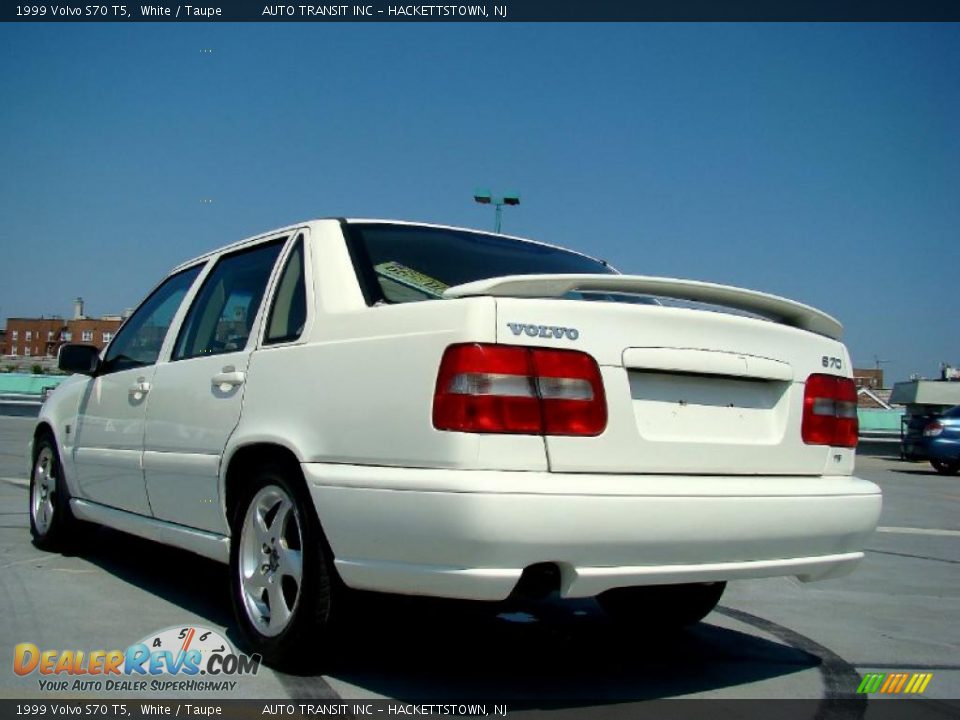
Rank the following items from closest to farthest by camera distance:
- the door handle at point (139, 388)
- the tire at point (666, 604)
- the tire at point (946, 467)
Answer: the tire at point (666, 604) → the door handle at point (139, 388) → the tire at point (946, 467)

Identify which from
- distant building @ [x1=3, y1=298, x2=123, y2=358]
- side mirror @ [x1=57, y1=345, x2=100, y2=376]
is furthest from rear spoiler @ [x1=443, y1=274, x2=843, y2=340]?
distant building @ [x1=3, y1=298, x2=123, y2=358]

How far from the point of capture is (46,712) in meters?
3.11

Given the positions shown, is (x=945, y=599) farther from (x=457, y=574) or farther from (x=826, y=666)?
(x=457, y=574)

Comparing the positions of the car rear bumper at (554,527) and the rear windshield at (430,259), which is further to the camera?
the rear windshield at (430,259)

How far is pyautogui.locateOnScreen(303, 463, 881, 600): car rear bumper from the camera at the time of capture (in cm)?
284

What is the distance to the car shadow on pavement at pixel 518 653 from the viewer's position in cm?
342

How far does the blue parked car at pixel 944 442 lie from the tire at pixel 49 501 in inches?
624

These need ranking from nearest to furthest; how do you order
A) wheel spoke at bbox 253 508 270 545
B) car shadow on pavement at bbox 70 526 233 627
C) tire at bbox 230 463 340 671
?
tire at bbox 230 463 340 671 → wheel spoke at bbox 253 508 270 545 → car shadow on pavement at bbox 70 526 233 627

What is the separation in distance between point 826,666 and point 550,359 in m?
1.90

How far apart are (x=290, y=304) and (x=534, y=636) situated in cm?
177

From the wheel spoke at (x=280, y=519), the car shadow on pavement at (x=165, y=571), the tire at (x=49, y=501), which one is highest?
the wheel spoke at (x=280, y=519)

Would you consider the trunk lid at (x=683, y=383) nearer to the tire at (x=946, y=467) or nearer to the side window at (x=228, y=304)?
the side window at (x=228, y=304)

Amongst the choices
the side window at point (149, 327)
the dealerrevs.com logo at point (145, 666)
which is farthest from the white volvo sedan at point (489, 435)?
the side window at point (149, 327)

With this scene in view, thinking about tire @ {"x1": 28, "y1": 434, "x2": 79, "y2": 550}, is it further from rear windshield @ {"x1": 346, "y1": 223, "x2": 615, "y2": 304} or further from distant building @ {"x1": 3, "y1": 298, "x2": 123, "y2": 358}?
distant building @ {"x1": 3, "y1": 298, "x2": 123, "y2": 358}
